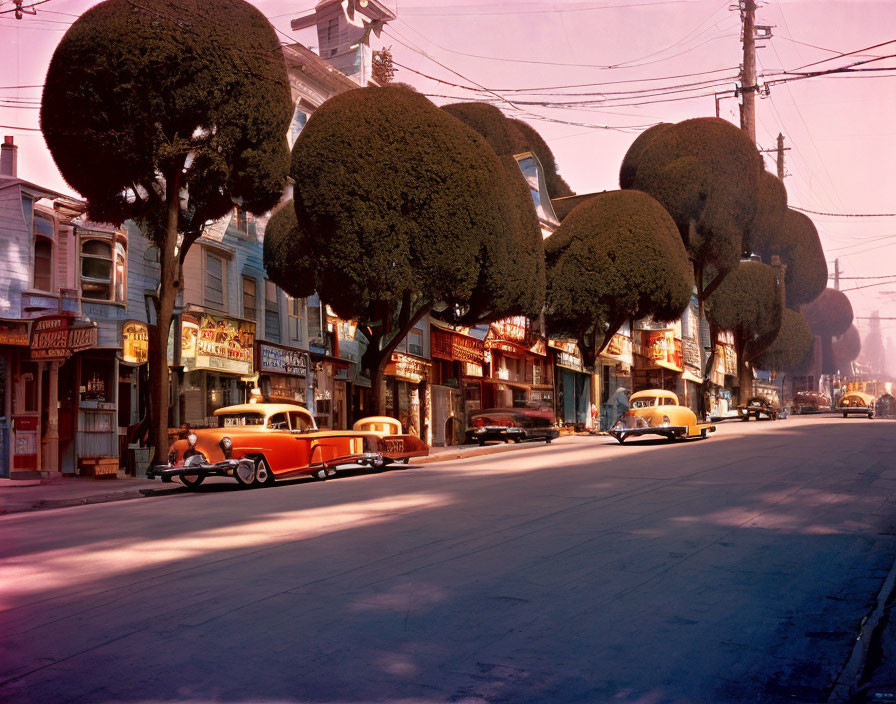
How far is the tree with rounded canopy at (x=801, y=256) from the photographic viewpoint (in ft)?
251

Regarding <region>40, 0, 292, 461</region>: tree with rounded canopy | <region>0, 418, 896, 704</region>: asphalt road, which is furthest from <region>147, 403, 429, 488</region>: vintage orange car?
<region>40, 0, 292, 461</region>: tree with rounded canopy

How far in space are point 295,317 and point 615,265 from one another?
16270 millimetres

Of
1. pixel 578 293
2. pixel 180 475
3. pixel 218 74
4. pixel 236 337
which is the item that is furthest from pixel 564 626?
pixel 578 293

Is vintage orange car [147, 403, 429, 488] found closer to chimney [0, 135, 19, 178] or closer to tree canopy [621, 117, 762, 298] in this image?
chimney [0, 135, 19, 178]

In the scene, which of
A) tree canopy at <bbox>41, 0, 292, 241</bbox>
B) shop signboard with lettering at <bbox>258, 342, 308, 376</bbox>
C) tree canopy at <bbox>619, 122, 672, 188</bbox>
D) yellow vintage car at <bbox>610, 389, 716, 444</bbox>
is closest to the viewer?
tree canopy at <bbox>41, 0, 292, 241</bbox>

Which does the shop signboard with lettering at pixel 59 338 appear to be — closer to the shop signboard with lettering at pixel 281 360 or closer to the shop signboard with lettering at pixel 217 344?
the shop signboard with lettering at pixel 217 344

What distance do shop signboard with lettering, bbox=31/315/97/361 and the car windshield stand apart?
5.51 meters

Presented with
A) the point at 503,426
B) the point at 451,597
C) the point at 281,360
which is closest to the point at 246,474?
the point at 451,597

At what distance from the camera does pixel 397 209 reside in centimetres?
2678

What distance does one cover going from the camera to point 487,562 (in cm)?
834

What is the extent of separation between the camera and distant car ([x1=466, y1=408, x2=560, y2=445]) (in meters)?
35.0

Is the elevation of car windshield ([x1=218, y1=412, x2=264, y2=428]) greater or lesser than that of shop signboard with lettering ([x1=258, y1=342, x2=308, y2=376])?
lesser

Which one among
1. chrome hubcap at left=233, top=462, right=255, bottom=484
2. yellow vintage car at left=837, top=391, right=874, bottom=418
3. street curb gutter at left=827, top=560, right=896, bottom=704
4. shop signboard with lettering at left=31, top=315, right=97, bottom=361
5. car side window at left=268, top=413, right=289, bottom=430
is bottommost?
street curb gutter at left=827, top=560, right=896, bottom=704

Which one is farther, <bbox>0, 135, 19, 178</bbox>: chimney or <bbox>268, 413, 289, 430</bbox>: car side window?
<bbox>0, 135, 19, 178</bbox>: chimney
